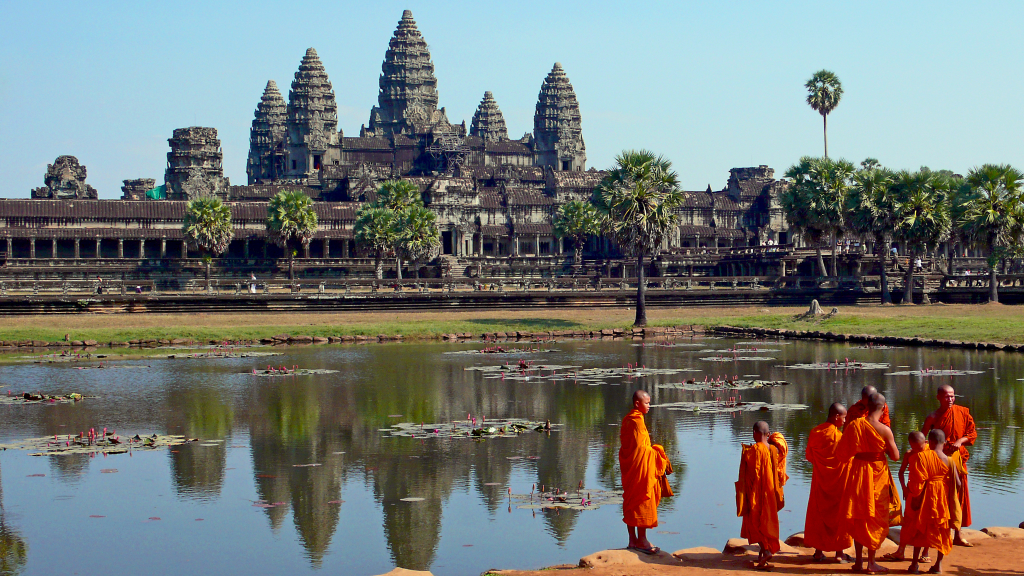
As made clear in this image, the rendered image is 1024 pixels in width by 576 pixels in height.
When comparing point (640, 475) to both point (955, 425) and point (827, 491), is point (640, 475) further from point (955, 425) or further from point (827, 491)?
point (955, 425)

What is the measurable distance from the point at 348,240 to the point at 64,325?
181ft

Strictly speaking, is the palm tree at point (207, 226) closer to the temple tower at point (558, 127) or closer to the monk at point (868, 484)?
the temple tower at point (558, 127)

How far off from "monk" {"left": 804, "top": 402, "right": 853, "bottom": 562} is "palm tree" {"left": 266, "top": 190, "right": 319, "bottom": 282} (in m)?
77.9

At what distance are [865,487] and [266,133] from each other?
6312 inches

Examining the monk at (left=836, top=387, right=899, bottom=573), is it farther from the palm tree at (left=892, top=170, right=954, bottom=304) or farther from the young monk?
the palm tree at (left=892, top=170, right=954, bottom=304)

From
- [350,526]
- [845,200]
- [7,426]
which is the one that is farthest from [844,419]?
[845,200]

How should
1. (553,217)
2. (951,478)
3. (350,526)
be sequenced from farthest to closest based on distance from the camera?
(553,217)
(350,526)
(951,478)

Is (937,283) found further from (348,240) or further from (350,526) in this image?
(350,526)

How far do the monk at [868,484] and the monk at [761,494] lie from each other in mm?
730

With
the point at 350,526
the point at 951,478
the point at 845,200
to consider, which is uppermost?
the point at 845,200

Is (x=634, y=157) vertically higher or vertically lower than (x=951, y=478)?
higher

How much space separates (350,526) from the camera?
15109 mm

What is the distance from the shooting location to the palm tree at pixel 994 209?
5912cm

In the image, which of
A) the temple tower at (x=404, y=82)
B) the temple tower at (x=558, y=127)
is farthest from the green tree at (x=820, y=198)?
the temple tower at (x=404, y=82)
